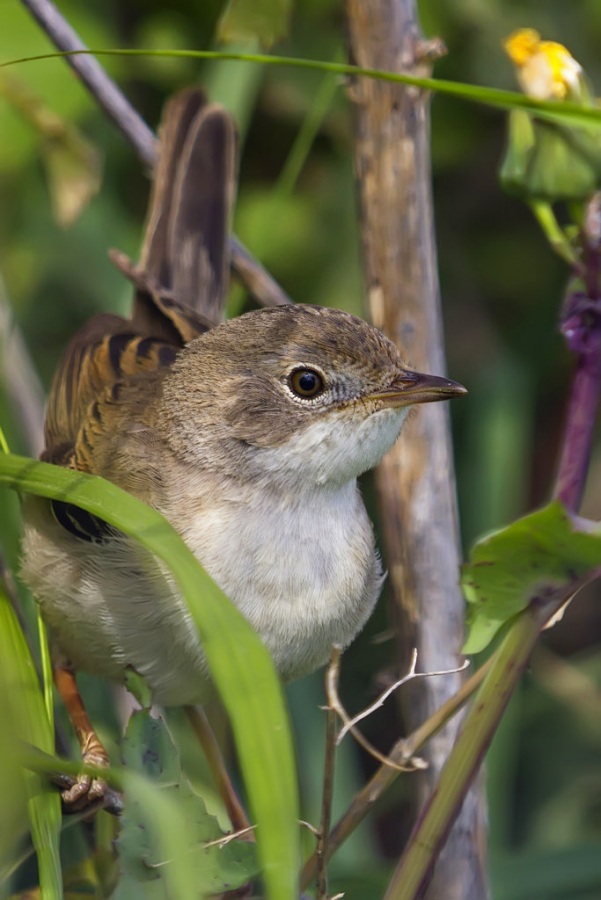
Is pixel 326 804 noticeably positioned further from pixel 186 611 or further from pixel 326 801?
pixel 186 611

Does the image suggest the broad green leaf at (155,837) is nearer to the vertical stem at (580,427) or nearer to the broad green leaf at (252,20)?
the vertical stem at (580,427)

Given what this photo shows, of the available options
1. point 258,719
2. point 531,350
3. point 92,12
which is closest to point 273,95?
point 92,12

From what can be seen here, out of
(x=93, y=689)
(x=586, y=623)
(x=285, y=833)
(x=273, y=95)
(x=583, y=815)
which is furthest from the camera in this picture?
(x=586, y=623)

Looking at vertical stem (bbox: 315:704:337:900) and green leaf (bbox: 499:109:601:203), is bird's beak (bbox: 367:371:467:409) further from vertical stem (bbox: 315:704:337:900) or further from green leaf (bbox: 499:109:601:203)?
vertical stem (bbox: 315:704:337:900)

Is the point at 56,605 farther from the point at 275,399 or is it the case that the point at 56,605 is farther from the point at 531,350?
the point at 531,350

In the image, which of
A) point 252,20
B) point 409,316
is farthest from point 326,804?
point 252,20
